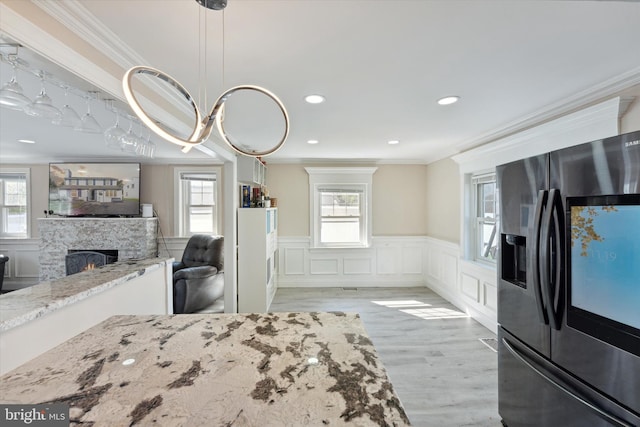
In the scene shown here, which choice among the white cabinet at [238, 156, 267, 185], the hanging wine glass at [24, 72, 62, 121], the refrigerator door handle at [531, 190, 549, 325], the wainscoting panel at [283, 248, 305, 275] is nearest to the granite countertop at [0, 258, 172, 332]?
the hanging wine glass at [24, 72, 62, 121]

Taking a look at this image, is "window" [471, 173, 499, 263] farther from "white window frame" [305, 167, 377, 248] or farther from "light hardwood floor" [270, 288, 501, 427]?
"white window frame" [305, 167, 377, 248]

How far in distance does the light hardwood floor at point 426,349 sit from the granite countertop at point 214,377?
1.55m

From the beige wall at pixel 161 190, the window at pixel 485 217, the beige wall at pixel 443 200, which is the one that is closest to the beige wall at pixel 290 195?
the beige wall at pixel 161 190

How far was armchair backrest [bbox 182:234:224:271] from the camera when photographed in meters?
4.46

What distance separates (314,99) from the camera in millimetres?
2273

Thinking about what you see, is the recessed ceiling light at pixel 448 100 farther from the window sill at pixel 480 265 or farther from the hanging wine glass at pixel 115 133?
the hanging wine glass at pixel 115 133

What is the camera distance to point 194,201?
5348mm

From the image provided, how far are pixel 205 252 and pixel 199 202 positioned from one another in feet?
4.18

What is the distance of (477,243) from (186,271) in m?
4.02

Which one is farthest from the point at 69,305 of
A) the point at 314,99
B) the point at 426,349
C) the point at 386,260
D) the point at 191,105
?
the point at 386,260

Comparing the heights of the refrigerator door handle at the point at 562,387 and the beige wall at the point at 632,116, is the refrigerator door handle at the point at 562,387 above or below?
below

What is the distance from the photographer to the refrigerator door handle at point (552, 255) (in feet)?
4.51

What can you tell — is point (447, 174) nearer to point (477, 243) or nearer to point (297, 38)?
point (477, 243)

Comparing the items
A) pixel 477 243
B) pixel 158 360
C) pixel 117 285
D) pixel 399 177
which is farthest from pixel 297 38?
pixel 399 177
